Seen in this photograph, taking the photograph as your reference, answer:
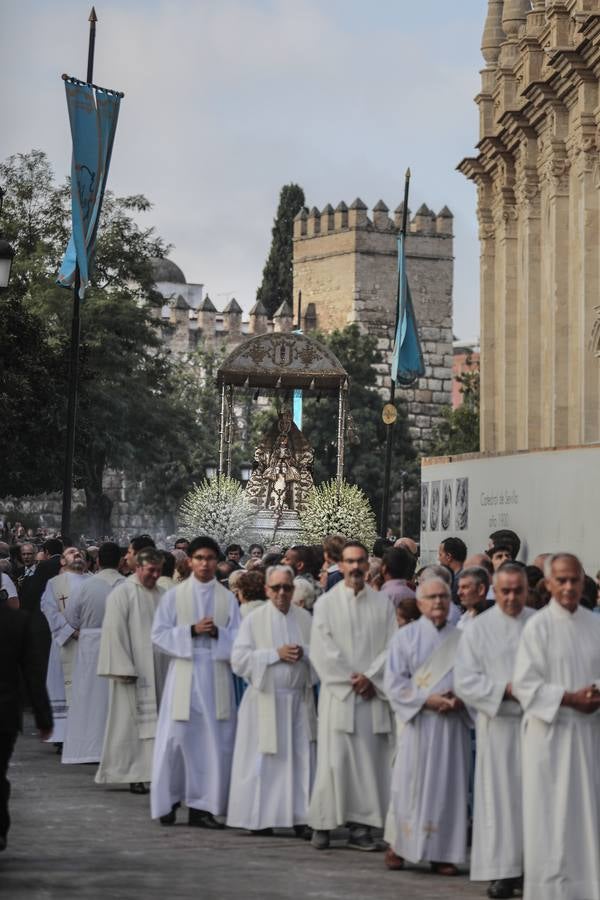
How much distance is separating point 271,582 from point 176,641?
112 centimetres

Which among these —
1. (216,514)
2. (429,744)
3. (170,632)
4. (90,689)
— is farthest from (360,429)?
(429,744)

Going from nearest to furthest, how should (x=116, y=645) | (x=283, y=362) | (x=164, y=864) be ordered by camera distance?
(x=164, y=864)
(x=116, y=645)
(x=283, y=362)

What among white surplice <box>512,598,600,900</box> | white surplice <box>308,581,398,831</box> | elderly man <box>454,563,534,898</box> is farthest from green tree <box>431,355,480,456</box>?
white surplice <box>512,598,600,900</box>

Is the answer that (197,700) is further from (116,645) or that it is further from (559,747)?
(559,747)

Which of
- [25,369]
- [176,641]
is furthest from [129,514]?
[176,641]

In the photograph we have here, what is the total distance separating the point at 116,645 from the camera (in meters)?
16.4

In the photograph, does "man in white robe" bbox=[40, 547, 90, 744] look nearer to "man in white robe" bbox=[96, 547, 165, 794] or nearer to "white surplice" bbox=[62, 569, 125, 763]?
"white surplice" bbox=[62, 569, 125, 763]

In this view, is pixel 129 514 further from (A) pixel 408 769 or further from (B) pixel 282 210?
(A) pixel 408 769

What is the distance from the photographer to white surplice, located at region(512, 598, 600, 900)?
11.4 m

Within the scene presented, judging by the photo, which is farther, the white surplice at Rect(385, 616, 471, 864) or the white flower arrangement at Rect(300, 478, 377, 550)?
the white flower arrangement at Rect(300, 478, 377, 550)

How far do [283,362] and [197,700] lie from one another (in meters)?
27.4

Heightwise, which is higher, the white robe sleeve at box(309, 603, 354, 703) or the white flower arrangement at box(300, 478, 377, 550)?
the white flower arrangement at box(300, 478, 377, 550)

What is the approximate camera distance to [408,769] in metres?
12.8

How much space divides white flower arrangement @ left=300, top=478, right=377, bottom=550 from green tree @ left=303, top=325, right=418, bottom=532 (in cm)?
4429
